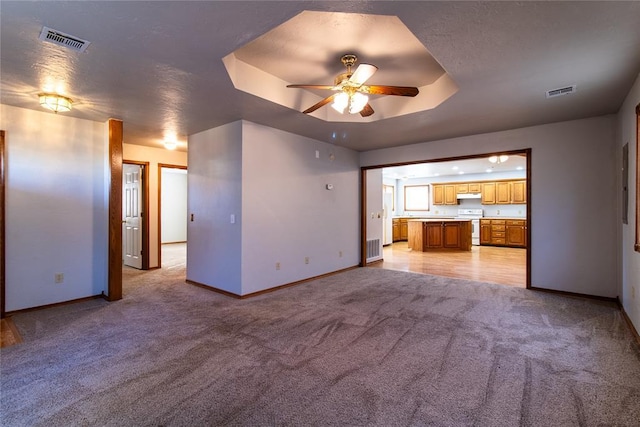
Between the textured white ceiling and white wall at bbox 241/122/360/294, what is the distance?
0.63 m

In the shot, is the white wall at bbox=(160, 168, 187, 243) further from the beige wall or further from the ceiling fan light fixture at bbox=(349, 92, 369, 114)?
the ceiling fan light fixture at bbox=(349, 92, 369, 114)

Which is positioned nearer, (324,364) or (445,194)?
(324,364)

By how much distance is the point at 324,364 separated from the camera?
235 cm

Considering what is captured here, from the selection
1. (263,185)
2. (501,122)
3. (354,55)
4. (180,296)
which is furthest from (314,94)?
(180,296)

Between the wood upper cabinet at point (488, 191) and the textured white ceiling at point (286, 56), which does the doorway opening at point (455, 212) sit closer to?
the wood upper cabinet at point (488, 191)

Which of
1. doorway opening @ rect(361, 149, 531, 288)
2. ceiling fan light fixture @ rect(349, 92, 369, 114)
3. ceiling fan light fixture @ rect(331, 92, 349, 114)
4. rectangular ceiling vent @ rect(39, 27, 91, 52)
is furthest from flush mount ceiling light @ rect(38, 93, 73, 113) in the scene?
doorway opening @ rect(361, 149, 531, 288)

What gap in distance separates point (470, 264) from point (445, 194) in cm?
496

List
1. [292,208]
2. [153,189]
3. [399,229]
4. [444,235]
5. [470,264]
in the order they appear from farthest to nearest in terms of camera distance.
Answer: [399,229] < [444,235] < [470,264] < [153,189] < [292,208]

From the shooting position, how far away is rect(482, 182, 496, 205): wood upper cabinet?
10.1 metres

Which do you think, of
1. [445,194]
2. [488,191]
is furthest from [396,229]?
[488,191]

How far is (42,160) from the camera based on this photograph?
3.79 metres

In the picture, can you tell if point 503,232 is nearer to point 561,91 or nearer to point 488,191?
point 488,191

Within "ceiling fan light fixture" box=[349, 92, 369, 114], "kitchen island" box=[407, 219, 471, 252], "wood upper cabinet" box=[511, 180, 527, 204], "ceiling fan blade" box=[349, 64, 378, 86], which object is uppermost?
"ceiling fan blade" box=[349, 64, 378, 86]

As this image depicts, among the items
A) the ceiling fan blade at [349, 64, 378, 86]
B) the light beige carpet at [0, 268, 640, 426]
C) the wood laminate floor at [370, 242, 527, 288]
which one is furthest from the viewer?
the wood laminate floor at [370, 242, 527, 288]
